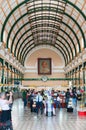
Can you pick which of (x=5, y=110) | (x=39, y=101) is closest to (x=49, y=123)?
(x=5, y=110)

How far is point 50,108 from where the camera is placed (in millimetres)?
27844

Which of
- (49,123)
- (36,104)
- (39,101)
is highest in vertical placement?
(39,101)

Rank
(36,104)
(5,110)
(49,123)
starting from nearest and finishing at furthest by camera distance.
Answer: (5,110) < (49,123) < (36,104)

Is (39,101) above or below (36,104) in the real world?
above

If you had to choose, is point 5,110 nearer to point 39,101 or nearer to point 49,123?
point 49,123

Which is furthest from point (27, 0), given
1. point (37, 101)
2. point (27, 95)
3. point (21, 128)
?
point (21, 128)

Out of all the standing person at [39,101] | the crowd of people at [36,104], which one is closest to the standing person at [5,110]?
the crowd of people at [36,104]

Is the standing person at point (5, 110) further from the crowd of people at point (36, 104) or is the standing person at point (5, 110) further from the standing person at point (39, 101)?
the standing person at point (39, 101)

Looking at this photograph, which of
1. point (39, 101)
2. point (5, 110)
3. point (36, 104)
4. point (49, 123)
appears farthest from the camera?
point (36, 104)

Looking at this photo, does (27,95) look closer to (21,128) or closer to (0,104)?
(21,128)

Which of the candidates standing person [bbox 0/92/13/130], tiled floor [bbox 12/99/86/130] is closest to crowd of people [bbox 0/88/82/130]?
standing person [bbox 0/92/13/130]

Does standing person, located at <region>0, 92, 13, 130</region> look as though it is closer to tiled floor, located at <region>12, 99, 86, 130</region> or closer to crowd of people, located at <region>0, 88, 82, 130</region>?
crowd of people, located at <region>0, 88, 82, 130</region>

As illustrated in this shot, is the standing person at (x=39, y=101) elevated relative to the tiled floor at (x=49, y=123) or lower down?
elevated

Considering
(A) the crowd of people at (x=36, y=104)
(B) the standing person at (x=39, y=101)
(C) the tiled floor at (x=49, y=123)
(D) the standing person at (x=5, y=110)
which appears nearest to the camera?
(D) the standing person at (x=5, y=110)
